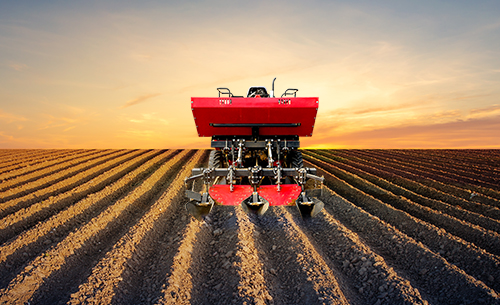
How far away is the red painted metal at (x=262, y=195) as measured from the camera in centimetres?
474

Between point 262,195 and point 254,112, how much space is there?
→ 74.1 inches

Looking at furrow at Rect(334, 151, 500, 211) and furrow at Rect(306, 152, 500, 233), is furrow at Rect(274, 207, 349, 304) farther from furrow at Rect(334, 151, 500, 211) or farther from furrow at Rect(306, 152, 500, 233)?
furrow at Rect(334, 151, 500, 211)

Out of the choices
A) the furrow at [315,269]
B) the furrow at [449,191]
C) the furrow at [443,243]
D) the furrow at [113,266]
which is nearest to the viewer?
the furrow at [315,269]

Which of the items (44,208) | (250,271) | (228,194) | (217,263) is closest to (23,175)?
(44,208)

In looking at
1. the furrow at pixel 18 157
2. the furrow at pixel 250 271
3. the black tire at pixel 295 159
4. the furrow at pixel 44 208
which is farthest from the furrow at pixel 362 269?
the furrow at pixel 18 157

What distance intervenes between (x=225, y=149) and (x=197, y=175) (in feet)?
5.57

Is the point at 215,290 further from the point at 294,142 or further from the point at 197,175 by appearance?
the point at 294,142

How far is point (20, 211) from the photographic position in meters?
5.98

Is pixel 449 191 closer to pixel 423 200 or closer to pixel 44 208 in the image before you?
pixel 423 200

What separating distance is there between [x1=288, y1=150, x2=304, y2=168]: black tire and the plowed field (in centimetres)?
110

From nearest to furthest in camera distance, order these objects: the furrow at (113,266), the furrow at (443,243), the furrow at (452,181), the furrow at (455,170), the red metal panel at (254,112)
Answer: the furrow at (113,266)
the furrow at (443,243)
the red metal panel at (254,112)
the furrow at (452,181)
the furrow at (455,170)

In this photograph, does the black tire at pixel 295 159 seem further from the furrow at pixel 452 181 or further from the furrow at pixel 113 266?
the furrow at pixel 452 181

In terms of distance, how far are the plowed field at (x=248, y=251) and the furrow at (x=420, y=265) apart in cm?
2

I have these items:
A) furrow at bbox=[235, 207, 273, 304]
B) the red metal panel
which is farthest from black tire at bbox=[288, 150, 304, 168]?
furrow at bbox=[235, 207, 273, 304]
